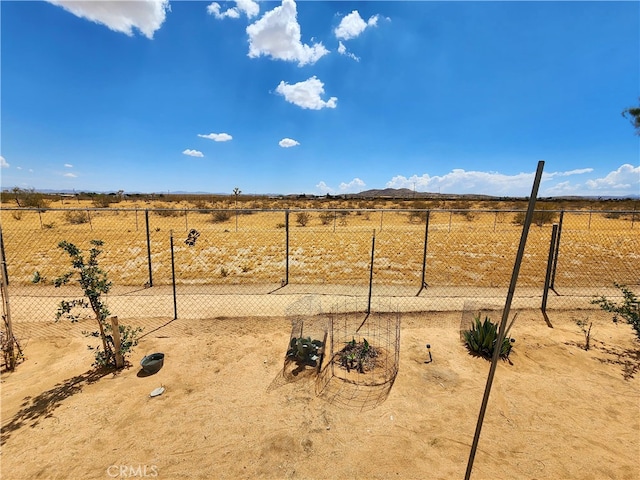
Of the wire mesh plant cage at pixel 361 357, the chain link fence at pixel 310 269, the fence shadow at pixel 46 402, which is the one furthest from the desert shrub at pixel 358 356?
the fence shadow at pixel 46 402

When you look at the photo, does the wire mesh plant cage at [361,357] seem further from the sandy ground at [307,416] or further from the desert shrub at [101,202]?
the desert shrub at [101,202]

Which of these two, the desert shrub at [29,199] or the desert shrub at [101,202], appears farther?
the desert shrub at [101,202]

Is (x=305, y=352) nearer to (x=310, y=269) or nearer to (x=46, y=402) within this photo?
(x=46, y=402)

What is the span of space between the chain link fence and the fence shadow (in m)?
1.75

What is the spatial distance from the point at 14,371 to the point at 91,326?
1625mm

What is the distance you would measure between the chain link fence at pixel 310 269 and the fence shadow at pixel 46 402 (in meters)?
1.75

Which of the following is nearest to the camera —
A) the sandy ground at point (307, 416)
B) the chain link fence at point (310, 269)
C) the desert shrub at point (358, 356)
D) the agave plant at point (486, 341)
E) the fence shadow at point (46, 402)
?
the sandy ground at point (307, 416)

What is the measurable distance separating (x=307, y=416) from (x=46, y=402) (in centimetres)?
383

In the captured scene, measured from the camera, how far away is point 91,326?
6.74 metres

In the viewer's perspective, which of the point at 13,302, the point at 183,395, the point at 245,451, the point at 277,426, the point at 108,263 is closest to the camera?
the point at 245,451

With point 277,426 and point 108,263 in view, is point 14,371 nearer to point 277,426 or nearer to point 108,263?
point 277,426

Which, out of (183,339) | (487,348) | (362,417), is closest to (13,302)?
(183,339)

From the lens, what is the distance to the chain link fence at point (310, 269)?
8.21 meters

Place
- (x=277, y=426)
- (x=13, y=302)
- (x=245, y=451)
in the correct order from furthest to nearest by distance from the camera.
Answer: (x=13, y=302)
(x=277, y=426)
(x=245, y=451)
